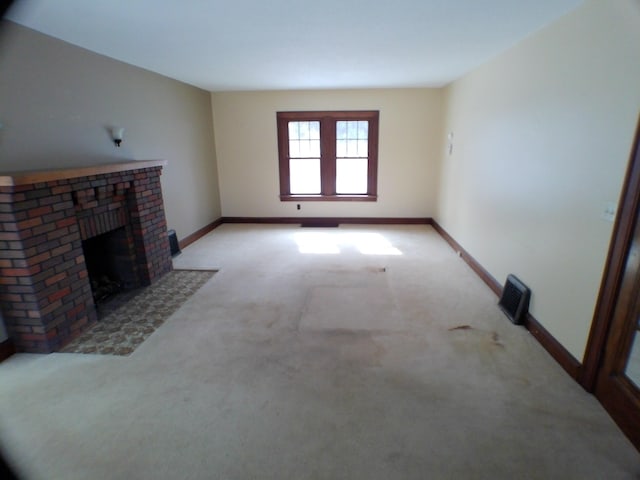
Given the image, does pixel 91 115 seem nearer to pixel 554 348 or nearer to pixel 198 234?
pixel 198 234

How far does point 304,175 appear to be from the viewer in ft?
21.6

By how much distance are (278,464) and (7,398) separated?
1.78 metres

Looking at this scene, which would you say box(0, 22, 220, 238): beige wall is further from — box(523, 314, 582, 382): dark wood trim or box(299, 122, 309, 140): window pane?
box(523, 314, 582, 382): dark wood trim

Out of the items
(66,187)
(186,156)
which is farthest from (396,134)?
(66,187)

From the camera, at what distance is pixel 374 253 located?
16.0 feet

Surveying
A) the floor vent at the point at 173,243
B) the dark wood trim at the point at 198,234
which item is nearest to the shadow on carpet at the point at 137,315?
the floor vent at the point at 173,243

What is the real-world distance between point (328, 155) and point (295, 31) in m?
3.54

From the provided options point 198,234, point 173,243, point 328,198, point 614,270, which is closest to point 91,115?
Result: point 173,243

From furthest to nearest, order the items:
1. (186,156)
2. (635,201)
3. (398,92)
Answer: (398,92) → (186,156) → (635,201)

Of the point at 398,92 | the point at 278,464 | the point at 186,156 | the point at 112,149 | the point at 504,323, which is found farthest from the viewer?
the point at 398,92

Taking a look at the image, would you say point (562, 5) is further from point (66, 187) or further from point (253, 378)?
point (66, 187)

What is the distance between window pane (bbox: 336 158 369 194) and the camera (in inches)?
252

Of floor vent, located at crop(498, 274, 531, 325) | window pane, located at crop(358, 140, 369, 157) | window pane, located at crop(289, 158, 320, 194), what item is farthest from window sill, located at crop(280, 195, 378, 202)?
floor vent, located at crop(498, 274, 531, 325)

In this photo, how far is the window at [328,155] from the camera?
621 centimetres
